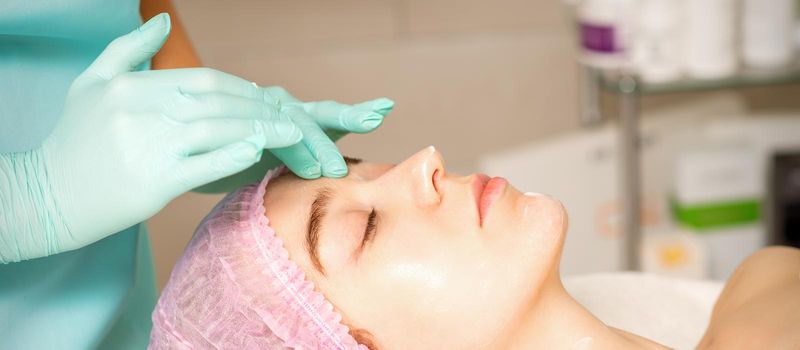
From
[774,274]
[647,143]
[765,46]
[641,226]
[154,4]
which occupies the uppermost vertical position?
[154,4]

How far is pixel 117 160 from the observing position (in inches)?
40.1

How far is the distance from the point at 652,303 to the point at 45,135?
1.02 m

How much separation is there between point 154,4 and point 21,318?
22.3 inches

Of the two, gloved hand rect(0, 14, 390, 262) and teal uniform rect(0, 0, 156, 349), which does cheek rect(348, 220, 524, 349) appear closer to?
gloved hand rect(0, 14, 390, 262)

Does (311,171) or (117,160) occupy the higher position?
(117,160)

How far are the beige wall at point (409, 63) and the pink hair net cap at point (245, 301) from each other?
4.24ft

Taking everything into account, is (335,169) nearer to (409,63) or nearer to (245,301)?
(245,301)

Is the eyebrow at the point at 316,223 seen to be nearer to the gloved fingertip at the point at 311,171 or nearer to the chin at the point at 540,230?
the gloved fingertip at the point at 311,171

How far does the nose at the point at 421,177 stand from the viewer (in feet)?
3.90

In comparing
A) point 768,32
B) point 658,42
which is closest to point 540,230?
point 658,42

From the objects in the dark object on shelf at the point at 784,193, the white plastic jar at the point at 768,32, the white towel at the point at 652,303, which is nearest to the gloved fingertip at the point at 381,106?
the white towel at the point at 652,303

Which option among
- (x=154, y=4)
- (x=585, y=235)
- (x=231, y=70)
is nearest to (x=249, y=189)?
(x=154, y=4)

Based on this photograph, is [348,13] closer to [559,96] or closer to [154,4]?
[559,96]

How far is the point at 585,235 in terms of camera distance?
246 cm
